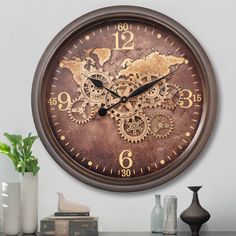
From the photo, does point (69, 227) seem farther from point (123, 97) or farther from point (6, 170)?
point (123, 97)

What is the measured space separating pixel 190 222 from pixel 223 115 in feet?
1.73

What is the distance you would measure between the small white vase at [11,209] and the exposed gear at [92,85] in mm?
526

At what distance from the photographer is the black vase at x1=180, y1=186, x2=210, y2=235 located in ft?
9.90

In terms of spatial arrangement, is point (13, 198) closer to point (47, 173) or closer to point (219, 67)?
point (47, 173)

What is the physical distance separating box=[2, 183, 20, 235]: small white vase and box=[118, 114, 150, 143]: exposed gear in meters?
0.54

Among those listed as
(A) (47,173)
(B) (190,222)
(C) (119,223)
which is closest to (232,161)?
(B) (190,222)

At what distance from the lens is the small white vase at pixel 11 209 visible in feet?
10.0

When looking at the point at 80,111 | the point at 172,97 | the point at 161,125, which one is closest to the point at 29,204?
the point at 80,111

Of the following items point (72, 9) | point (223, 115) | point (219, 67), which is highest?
point (72, 9)

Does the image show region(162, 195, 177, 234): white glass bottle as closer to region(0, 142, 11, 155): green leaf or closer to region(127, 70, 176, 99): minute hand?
region(127, 70, 176, 99): minute hand

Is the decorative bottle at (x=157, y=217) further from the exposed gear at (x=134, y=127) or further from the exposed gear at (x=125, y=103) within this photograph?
the exposed gear at (x=125, y=103)

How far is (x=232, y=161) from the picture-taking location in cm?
322

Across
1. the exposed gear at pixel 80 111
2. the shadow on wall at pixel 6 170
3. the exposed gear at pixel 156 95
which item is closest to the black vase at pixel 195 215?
the exposed gear at pixel 156 95

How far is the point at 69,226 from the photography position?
299 centimetres
